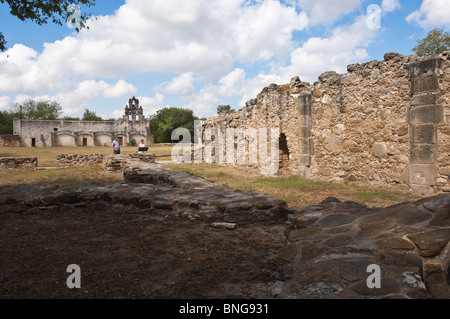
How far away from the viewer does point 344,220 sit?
10.6 feet

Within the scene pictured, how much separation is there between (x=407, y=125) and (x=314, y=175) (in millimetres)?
3102

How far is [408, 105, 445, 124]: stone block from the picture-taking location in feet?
21.6

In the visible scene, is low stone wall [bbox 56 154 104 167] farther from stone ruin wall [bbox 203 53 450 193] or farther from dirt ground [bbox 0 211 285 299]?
dirt ground [bbox 0 211 285 299]

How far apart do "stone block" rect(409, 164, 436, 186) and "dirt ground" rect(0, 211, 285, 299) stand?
4012mm

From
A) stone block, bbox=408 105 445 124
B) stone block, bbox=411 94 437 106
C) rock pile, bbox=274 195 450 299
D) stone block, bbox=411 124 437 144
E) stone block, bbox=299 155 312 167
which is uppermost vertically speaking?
stone block, bbox=411 94 437 106

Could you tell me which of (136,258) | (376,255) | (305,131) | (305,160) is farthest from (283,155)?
(376,255)

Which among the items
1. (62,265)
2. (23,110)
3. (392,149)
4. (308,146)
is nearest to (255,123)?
(308,146)

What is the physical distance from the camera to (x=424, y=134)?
678cm

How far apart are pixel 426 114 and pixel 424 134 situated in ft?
1.32

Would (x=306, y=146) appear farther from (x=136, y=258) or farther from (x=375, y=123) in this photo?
(x=136, y=258)

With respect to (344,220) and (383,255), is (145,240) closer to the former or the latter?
(344,220)

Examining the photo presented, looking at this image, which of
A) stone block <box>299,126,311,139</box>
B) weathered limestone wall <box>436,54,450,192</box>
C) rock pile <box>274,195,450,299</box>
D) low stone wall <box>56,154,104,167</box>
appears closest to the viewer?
rock pile <box>274,195,450,299</box>

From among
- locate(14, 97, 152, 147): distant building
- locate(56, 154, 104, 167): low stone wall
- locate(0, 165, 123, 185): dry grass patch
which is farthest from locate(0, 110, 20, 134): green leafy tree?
locate(0, 165, 123, 185): dry grass patch

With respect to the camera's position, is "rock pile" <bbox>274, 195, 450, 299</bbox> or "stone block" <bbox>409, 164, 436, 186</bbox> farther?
"stone block" <bbox>409, 164, 436, 186</bbox>
